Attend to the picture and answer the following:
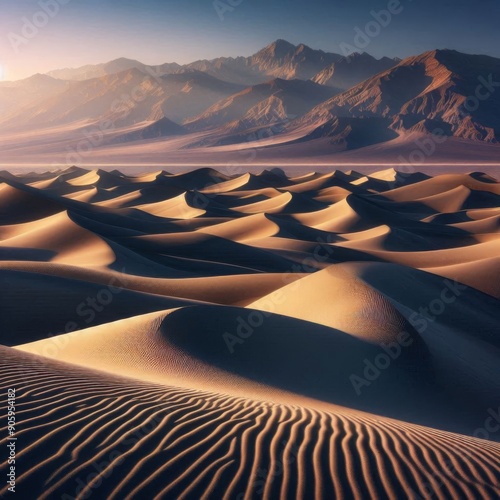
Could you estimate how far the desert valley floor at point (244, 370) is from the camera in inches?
157

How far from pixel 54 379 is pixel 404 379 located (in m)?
5.58

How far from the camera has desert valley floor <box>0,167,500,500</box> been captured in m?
4.00

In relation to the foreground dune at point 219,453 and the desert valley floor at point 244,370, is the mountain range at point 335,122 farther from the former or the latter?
the foreground dune at point 219,453

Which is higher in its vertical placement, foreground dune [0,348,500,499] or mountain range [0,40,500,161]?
foreground dune [0,348,500,499]

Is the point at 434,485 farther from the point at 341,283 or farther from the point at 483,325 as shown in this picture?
the point at 483,325

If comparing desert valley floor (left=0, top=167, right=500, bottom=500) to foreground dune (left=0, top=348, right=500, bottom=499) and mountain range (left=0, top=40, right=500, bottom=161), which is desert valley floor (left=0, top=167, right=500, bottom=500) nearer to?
foreground dune (left=0, top=348, right=500, bottom=499)

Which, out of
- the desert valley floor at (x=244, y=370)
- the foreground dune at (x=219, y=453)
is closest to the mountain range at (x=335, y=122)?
the desert valley floor at (x=244, y=370)

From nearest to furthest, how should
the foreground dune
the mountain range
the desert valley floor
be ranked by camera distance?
the foreground dune → the desert valley floor → the mountain range

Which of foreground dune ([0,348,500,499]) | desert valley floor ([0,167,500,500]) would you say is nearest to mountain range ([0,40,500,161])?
desert valley floor ([0,167,500,500])

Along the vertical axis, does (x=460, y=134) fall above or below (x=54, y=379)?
below

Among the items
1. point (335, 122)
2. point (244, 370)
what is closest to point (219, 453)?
point (244, 370)

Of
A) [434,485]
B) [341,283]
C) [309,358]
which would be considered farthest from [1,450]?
[341,283]

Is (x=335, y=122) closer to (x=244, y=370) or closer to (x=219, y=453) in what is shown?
(x=244, y=370)

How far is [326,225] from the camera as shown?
116 ft
